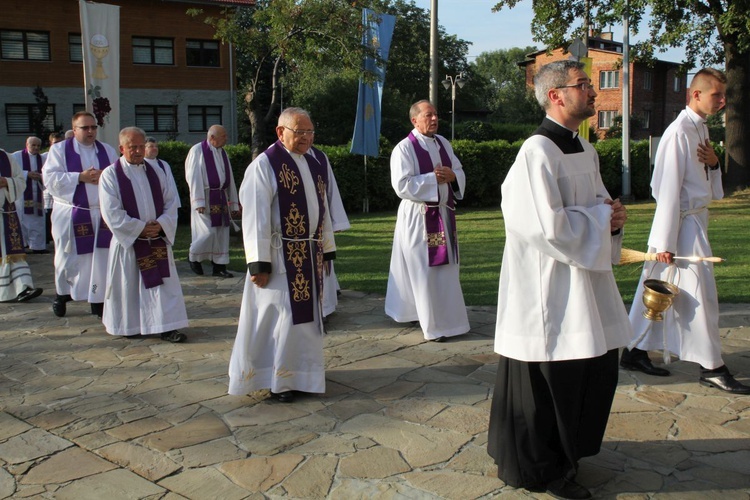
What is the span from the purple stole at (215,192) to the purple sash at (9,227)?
2647mm

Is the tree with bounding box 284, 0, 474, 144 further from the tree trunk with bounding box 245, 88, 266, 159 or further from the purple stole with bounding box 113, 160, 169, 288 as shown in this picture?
the purple stole with bounding box 113, 160, 169, 288

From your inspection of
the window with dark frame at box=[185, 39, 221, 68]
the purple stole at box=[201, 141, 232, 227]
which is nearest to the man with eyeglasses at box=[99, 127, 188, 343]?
the purple stole at box=[201, 141, 232, 227]

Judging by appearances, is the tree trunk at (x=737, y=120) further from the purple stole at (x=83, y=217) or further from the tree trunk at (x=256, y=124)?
the purple stole at (x=83, y=217)

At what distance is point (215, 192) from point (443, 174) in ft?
16.2

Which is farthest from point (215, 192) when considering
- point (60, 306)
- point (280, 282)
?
point (280, 282)

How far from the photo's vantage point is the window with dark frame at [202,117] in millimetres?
34438

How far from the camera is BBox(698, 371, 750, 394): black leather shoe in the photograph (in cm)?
516

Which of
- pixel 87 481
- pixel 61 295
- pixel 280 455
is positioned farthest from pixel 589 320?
pixel 61 295

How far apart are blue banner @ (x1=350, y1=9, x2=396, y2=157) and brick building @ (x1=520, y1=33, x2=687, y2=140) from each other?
34.9m

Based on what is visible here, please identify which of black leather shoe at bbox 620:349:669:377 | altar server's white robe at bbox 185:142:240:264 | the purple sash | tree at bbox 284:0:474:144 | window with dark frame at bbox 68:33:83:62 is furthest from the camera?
tree at bbox 284:0:474:144

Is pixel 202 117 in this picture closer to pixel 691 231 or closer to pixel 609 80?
pixel 609 80

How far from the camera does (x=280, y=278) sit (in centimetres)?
513

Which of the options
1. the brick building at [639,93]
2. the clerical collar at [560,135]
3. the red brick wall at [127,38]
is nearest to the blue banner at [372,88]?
the clerical collar at [560,135]

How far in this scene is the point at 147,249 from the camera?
6.87 metres
